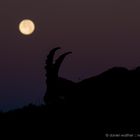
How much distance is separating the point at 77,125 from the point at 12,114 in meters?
3.14

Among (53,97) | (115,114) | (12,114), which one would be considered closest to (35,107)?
(12,114)

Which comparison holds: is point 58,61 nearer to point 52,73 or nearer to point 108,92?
point 52,73

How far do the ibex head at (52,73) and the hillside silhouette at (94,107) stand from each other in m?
1.11

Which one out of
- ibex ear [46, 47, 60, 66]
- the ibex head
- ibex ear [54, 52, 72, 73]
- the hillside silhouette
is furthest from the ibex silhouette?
ibex ear [46, 47, 60, 66]

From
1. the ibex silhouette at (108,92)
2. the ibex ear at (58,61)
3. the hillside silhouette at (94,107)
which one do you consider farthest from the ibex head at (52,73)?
the hillside silhouette at (94,107)

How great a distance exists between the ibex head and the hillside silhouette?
1.11 meters

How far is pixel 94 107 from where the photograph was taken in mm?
18906

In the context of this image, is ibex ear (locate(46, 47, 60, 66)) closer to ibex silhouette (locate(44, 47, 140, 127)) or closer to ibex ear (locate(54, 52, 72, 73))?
ibex ear (locate(54, 52, 72, 73))

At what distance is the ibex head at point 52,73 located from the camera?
23172 mm

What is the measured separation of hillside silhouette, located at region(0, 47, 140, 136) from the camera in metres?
17.7

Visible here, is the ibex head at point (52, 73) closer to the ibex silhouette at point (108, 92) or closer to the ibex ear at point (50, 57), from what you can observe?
the ibex ear at point (50, 57)

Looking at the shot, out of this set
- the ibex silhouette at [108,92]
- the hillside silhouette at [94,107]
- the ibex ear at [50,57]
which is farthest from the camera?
the ibex ear at [50,57]

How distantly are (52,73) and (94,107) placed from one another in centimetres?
539

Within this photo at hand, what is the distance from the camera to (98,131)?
17.2 meters
